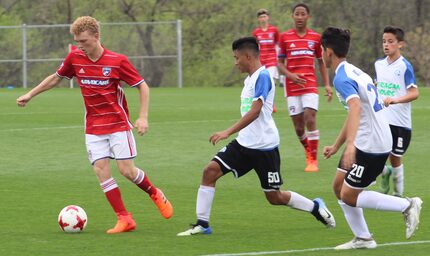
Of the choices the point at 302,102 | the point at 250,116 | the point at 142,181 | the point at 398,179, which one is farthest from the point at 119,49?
the point at 250,116

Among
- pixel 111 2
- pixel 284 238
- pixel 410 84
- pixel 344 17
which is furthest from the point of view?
pixel 111 2

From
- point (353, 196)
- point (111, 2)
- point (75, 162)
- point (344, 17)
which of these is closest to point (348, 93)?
point (353, 196)

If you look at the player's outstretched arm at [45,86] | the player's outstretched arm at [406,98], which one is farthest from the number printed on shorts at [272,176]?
the player's outstretched arm at [45,86]

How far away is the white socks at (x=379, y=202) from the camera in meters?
9.27

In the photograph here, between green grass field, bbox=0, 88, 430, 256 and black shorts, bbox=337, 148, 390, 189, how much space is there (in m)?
0.57

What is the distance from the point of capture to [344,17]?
52.6 metres

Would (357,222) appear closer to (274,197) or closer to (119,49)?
(274,197)

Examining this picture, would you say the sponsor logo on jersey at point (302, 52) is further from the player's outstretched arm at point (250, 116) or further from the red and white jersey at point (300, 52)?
the player's outstretched arm at point (250, 116)

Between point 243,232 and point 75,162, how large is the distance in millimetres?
6936

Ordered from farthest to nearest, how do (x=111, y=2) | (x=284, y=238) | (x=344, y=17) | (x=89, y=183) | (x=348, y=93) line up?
1. (x=111, y=2)
2. (x=344, y=17)
3. (x=89, y=183)
4. (x=284, y=238)
5. (x=348, y=93)

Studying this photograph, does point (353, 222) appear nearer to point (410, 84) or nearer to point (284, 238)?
point (284, 238)

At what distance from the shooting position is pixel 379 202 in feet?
30.6

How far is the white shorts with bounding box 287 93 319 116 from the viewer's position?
1581 cm

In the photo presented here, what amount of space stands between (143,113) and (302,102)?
5876 mm
